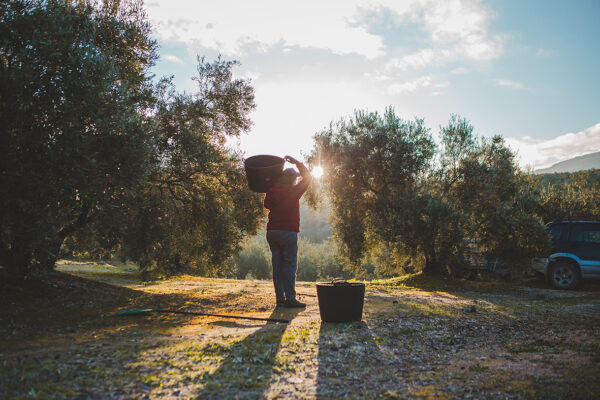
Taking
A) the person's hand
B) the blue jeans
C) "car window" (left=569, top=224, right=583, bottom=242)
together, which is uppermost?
the person's hand

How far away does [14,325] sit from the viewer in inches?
270

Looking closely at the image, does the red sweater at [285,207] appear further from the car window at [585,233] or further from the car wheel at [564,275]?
Answer: the car window at [585,233]

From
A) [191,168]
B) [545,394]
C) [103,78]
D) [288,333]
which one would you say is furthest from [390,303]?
[103,78]

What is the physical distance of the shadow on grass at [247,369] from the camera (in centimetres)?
399

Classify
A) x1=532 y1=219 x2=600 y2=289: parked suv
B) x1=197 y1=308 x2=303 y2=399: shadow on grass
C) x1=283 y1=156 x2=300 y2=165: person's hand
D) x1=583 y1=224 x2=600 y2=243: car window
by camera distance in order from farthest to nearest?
x1=583 y1=224 x2=600 y2=243: car window → x1=532 y1=219 x2=600 y2=289: parked suv → x1=283 y1=156 x2=300 y2=165: person's hand → x1=197 y1=308 x2=303 y2=399: shadow on grass

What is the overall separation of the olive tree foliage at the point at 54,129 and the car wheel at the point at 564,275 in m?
17.5

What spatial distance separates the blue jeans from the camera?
809cm

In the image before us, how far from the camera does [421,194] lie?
16.7 metres

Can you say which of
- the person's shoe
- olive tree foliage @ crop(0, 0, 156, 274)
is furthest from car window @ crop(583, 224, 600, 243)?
olive tree foliage @ crop(0, 0, 156, 274)

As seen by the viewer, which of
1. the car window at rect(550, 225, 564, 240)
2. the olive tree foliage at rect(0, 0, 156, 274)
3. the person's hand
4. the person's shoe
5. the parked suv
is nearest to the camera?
the olive tree foliage at rect(0, 0, 156, 274)

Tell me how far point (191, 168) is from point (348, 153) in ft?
27.0

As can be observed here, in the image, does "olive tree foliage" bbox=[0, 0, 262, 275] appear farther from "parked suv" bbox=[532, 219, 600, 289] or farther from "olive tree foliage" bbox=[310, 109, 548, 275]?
"parked suv" bbox=[532, 219, 600, 289]

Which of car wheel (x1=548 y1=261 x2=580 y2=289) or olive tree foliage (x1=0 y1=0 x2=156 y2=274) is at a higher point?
olive tree foliage (x1=0 y1=0 x2=156 y2=274)

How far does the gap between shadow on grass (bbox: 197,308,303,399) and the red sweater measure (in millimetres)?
2462
